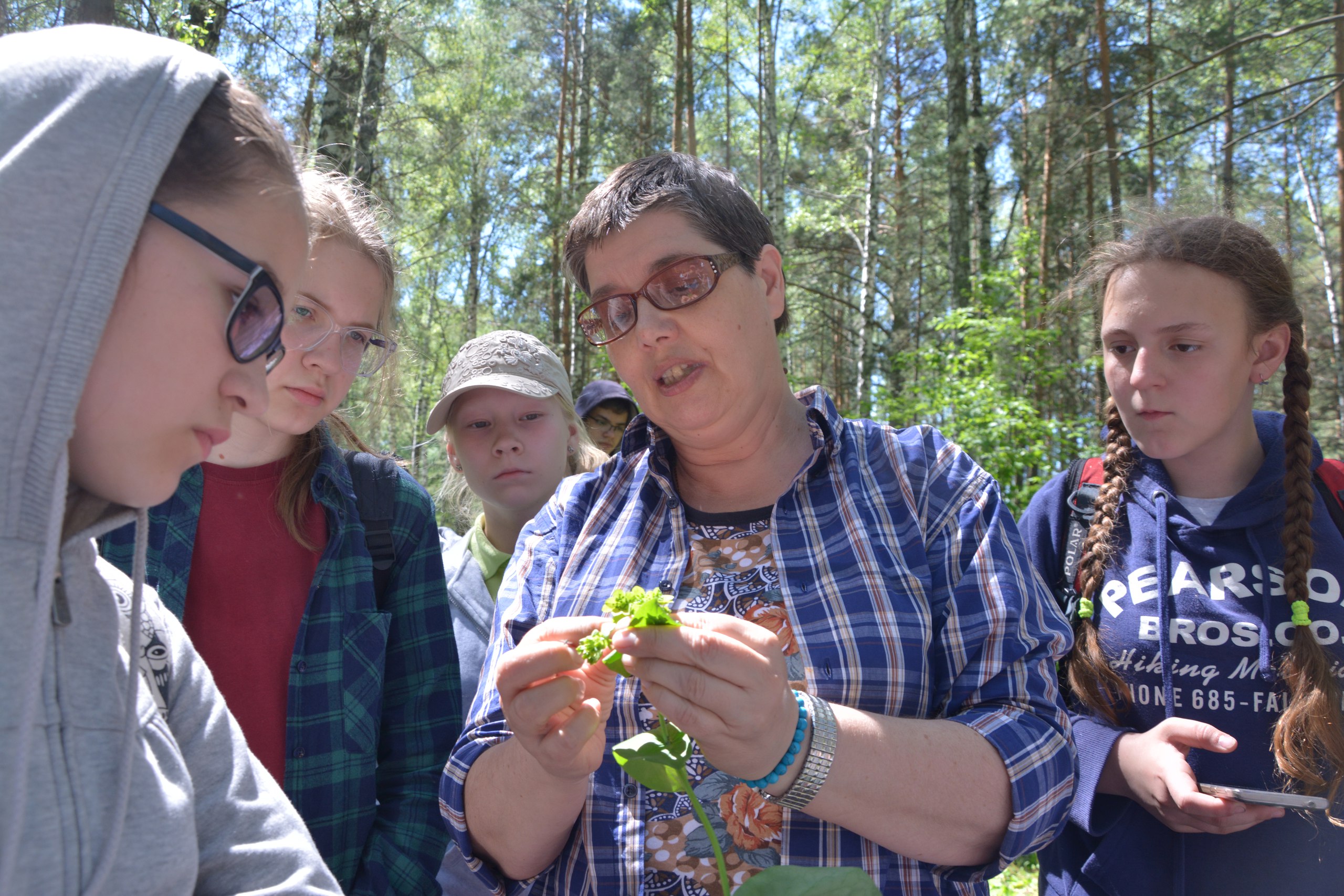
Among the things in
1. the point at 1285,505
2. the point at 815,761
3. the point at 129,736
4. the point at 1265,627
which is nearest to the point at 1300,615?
the point at 1265,627

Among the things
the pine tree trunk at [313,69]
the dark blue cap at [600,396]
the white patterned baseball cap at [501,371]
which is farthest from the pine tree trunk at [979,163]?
the white patterned baseball cap at [501,371]

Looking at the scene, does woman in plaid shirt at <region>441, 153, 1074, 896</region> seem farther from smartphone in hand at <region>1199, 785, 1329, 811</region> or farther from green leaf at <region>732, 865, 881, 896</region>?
smartphone in hand at <region>1199, 785, 1329, 811</region>

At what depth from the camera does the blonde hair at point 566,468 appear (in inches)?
141

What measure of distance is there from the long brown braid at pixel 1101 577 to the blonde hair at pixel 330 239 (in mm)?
2012

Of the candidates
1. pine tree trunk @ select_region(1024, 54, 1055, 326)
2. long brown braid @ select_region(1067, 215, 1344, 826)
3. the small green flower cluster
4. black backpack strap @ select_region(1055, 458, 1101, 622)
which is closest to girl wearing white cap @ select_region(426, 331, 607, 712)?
the small green flower cluster

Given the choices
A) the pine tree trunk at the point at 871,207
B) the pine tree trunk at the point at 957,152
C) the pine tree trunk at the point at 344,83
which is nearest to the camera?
the pine tree trunk at the point at 344,83

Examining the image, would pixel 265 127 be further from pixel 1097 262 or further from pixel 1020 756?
pixel 1097 262

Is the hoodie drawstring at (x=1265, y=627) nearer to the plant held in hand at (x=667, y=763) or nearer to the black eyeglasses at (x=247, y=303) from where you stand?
the plant held in hand at (x=667, y=763)

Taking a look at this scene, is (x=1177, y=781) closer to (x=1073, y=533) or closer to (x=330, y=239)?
(x=1073, y=533)

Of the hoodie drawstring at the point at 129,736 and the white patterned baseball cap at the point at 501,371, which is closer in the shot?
the hoodie drawstring at the point at 129,736

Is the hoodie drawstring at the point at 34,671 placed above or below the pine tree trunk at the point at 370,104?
below

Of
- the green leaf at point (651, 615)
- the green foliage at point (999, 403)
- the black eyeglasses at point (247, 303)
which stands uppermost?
the green foliage at point (999, 403)

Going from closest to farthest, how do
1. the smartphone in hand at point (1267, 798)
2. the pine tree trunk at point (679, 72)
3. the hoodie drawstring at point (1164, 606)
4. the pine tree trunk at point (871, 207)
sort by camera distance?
the smartphone in hand at point (1267, 798) < the hoodie drawstring at point (1164, 606) < the pine tree trunk at point (679, 72) < the pine tree trunk at point (871, 207)

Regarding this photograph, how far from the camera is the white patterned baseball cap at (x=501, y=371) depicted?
10.7ft
